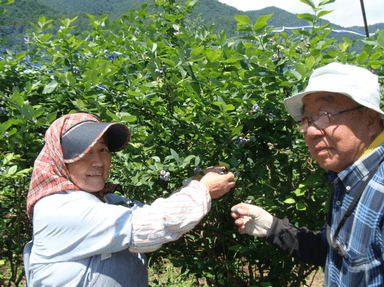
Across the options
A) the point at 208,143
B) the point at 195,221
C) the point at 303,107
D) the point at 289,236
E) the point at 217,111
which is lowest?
the point at 289,236

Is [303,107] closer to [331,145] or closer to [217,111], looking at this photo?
[331,145]

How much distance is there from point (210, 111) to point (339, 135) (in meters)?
0.75

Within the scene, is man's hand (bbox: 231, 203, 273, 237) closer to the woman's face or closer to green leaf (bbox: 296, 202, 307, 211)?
green leaf (bbox: 296, 202, 307, 211)

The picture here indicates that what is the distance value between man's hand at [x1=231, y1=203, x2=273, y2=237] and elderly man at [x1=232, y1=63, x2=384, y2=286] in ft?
1.23

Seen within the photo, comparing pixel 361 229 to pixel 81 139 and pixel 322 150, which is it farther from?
pixel 81 139

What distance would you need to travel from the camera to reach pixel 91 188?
1.51 metres

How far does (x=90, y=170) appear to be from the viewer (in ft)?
4.93

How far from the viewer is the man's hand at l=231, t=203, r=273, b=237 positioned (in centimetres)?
171

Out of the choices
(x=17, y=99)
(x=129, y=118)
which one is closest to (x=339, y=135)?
(x=129, y=118)

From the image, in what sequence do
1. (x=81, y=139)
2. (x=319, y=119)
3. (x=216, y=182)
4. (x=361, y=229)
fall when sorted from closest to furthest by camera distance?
(x=361, y=229) < (x=319, y=119) < (x=81, y=139) < (x=216, y=182)

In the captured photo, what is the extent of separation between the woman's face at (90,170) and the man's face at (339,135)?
3.11 ft

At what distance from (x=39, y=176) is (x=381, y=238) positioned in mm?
1373

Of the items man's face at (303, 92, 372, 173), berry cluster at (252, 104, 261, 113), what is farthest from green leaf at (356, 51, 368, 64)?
berry cluster at (252, 104, 261, 113)

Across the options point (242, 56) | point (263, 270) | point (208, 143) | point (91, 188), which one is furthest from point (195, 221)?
point (263, 270)
